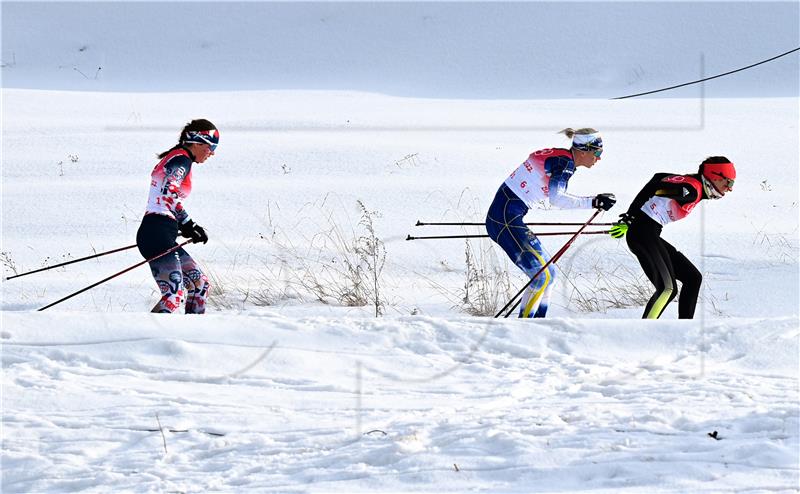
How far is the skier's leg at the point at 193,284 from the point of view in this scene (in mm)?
7680

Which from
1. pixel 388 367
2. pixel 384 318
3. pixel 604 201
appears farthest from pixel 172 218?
pixel 604 201

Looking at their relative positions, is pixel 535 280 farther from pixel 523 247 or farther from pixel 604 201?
pixel 604 201

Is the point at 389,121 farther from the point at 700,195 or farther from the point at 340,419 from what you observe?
the point at 340,419

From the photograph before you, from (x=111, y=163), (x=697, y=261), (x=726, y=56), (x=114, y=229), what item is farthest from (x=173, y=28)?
(x=697, y=261)

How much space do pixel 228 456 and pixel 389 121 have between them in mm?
13288

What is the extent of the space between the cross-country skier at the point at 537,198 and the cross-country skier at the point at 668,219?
0.31 meters

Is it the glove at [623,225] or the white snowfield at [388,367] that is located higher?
the glove at [623,225]

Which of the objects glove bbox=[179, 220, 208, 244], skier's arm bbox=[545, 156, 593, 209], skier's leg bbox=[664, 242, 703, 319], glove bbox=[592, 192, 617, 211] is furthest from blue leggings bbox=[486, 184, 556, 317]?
glove bbox=[179, 220, 208, 244]

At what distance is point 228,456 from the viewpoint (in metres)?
5.15

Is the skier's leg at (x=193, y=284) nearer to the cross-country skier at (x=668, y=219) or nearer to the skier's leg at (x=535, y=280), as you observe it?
the skier's leg at (x=535, y=280)

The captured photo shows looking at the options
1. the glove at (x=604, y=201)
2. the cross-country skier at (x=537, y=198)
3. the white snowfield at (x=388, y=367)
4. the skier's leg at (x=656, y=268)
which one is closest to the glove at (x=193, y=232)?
the white snowfield at (x=388, y=367)

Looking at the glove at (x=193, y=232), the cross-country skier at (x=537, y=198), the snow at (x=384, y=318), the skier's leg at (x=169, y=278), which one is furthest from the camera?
the cross-country skier at (x=537, y=198)

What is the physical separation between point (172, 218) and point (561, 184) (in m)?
2.53

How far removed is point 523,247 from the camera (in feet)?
25.8
